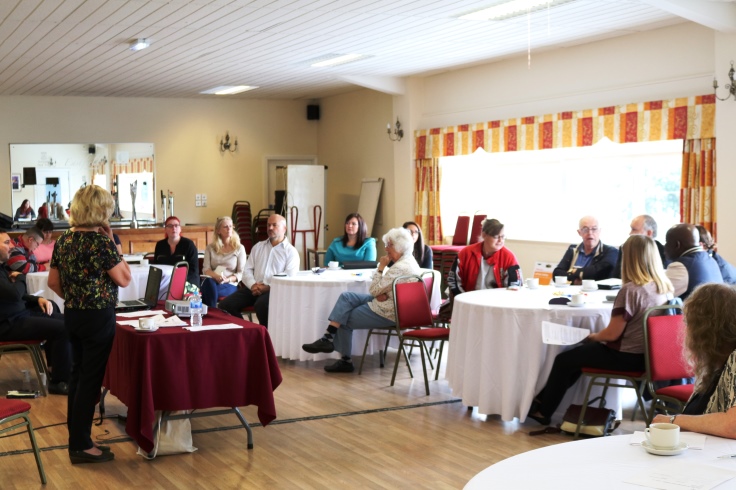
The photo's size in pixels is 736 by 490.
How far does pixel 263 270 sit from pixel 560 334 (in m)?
3.52

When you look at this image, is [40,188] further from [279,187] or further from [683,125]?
[683,125]

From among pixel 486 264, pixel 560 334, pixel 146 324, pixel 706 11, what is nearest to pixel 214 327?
pixel 146 324

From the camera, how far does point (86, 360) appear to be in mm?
4629

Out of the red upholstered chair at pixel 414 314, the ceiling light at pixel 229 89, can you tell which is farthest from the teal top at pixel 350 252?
the ceiling light at pixel 229 89

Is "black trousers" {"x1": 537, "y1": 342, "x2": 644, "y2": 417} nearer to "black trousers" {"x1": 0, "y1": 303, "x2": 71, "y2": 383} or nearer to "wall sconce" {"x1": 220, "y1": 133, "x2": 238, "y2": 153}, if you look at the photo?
"black trousers" {"x1": 0, "y1": 303, "x2": 71, "y2": 383}

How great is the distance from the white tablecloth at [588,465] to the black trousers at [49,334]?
4866mm

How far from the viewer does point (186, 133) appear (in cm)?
1443

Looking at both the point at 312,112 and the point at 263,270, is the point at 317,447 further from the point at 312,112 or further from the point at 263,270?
the point at 312,112

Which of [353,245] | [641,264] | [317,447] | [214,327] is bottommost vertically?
[317,447]

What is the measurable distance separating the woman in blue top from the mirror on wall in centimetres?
618

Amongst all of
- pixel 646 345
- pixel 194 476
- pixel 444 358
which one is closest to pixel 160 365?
pixel 194 476

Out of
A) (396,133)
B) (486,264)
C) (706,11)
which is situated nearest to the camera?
(486,264)

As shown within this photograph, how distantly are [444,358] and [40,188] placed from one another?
818 cm

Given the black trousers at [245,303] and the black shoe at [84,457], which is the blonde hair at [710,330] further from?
the black trousers at [245,303]
